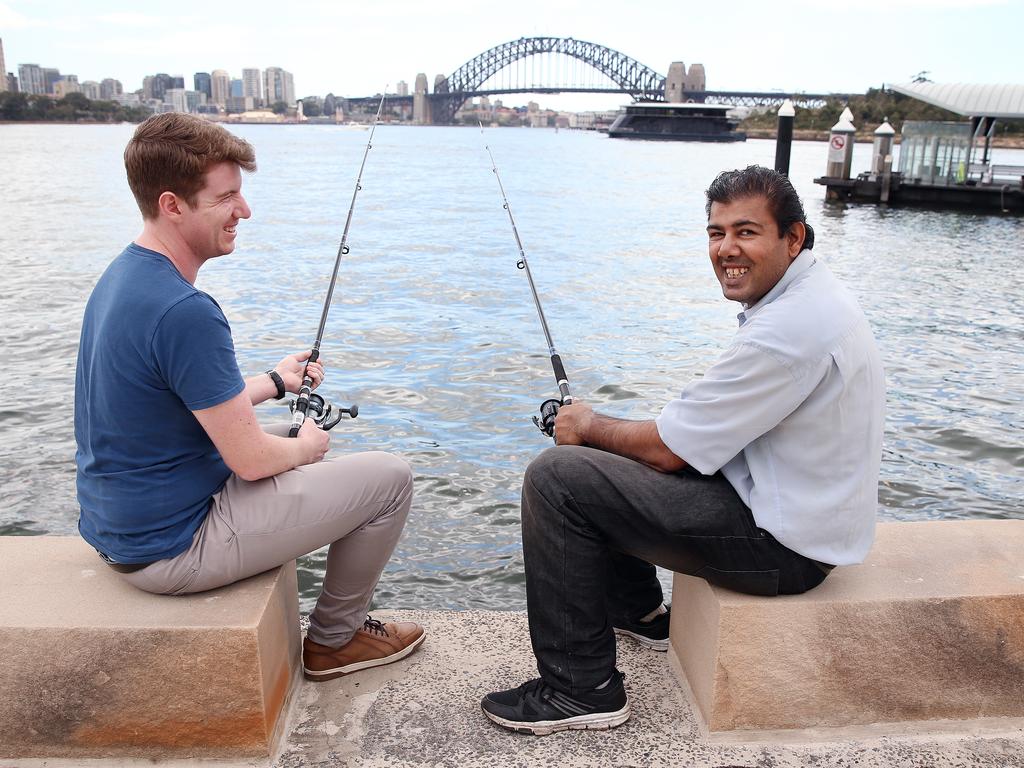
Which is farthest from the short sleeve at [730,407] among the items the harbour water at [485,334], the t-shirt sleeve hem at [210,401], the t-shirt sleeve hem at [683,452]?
the harbour water at [485,334]


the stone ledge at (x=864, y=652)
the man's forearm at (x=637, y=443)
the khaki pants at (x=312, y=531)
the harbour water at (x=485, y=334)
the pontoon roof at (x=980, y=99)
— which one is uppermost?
A: the pontoon roof at (x=980, y=99)

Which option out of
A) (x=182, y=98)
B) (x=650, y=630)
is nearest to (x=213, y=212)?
(x=650, y=630)

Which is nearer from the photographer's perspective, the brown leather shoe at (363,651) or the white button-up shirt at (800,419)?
the white button-up shirt at (800,419)

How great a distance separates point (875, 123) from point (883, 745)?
7426 centimetres

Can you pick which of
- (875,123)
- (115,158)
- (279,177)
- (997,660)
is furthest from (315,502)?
(875,123)

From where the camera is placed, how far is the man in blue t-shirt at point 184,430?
6.70ft

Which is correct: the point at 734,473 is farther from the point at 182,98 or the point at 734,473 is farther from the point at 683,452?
the point at 182,98

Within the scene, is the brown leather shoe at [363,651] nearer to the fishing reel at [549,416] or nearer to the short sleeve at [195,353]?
the fishing reel at [549,416]

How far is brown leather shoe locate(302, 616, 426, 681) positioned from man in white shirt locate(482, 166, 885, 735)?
1.19 ft

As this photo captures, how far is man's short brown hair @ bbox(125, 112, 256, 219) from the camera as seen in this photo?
81.1 inches

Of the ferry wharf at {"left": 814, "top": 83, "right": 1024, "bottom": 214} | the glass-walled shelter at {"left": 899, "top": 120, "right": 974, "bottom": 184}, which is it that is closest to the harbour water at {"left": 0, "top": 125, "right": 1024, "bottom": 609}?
the ferry wharf at {"left": 814, "top": 83, "right": 1024, "bottom": 214}

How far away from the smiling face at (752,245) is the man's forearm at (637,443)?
0.39m

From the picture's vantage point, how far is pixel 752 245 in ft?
7.55

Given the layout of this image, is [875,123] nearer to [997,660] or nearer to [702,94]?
[702,94]
